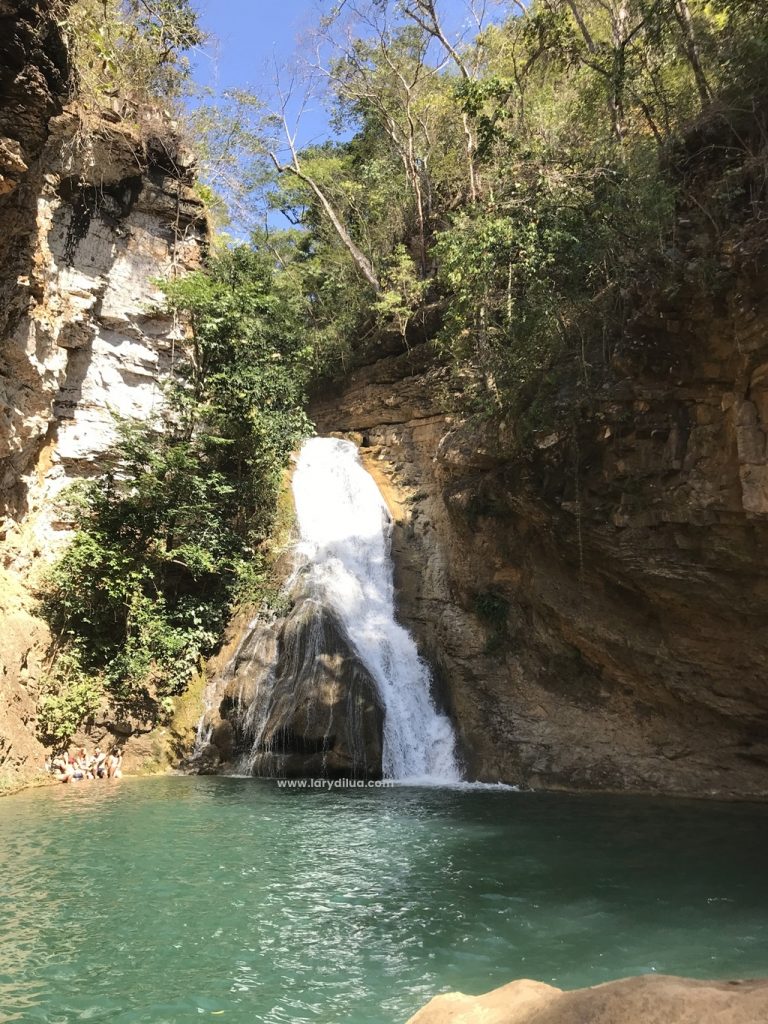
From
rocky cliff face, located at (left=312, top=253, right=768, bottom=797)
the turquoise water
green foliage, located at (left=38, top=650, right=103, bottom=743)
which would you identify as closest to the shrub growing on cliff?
green foliage, located at (left=38, top=650, right=103, bottom=743)

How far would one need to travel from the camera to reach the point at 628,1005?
2.70m

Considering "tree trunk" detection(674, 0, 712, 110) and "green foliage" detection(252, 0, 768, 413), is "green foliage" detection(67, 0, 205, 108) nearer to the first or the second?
"green foliage" detection(252, 0, 768, 413)

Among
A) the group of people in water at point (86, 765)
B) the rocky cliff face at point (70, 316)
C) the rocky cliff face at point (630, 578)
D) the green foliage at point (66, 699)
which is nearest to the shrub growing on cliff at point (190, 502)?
the green foliage at point (66, 699)

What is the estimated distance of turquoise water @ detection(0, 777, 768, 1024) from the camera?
4812mm

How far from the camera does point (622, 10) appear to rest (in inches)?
683

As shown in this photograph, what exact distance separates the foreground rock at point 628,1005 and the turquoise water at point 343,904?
1.61m

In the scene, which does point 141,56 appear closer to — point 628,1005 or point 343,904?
point 343,904

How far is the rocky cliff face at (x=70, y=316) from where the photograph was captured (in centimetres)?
1237

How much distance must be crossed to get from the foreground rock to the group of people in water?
38.1 ft

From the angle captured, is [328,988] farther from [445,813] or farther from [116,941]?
[445,813]

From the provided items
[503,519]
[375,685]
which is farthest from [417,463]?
[375,685]

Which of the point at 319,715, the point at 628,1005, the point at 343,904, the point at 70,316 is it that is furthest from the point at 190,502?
the point at 628,1005

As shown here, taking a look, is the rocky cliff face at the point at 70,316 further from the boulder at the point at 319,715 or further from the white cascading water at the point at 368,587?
the white cascading water at the point at 368,587

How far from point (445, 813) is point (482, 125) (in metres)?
15.6
